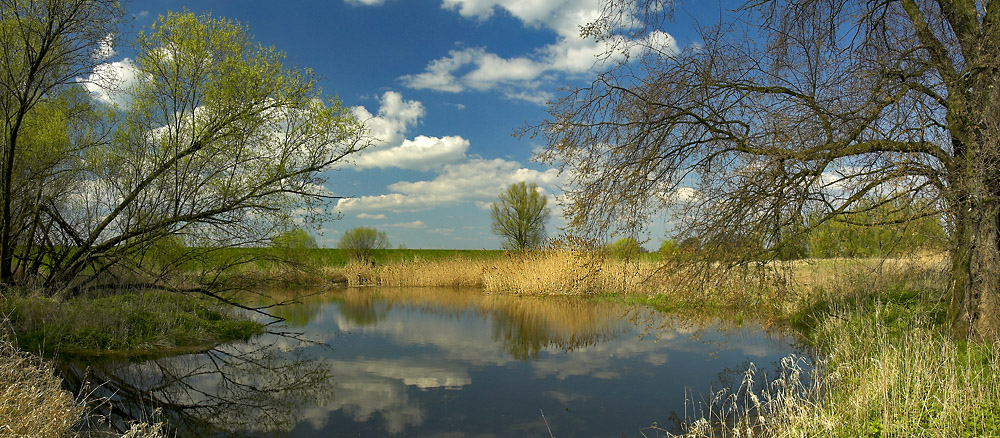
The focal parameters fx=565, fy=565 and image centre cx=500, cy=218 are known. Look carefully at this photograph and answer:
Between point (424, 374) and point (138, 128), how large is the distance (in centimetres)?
853

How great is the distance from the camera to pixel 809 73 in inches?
320

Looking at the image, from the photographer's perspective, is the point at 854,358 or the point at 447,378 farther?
the point at 447,378

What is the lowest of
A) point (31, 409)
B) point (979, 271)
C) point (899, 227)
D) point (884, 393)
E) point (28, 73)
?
point (31, 409)

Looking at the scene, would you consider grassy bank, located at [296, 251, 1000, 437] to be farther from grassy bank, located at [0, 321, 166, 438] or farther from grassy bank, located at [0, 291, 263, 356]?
grassy bank, located at [0, 291, 263, 356]

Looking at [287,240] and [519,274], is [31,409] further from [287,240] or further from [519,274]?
[519,274]

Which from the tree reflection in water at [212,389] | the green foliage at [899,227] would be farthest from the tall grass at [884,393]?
the tree reflection in water at [212,389]

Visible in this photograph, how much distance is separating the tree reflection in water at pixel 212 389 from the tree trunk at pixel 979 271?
8.53 metres

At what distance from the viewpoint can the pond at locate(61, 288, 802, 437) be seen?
6.62 m

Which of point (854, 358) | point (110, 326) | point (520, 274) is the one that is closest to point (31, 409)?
point (110, 326)

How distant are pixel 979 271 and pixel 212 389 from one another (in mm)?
10458

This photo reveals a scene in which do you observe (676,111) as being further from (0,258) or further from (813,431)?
(0,258)

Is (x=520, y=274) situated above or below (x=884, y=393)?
above

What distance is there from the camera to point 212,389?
8.24 meters

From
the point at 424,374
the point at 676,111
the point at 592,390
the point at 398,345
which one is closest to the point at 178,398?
the point at 424,374
